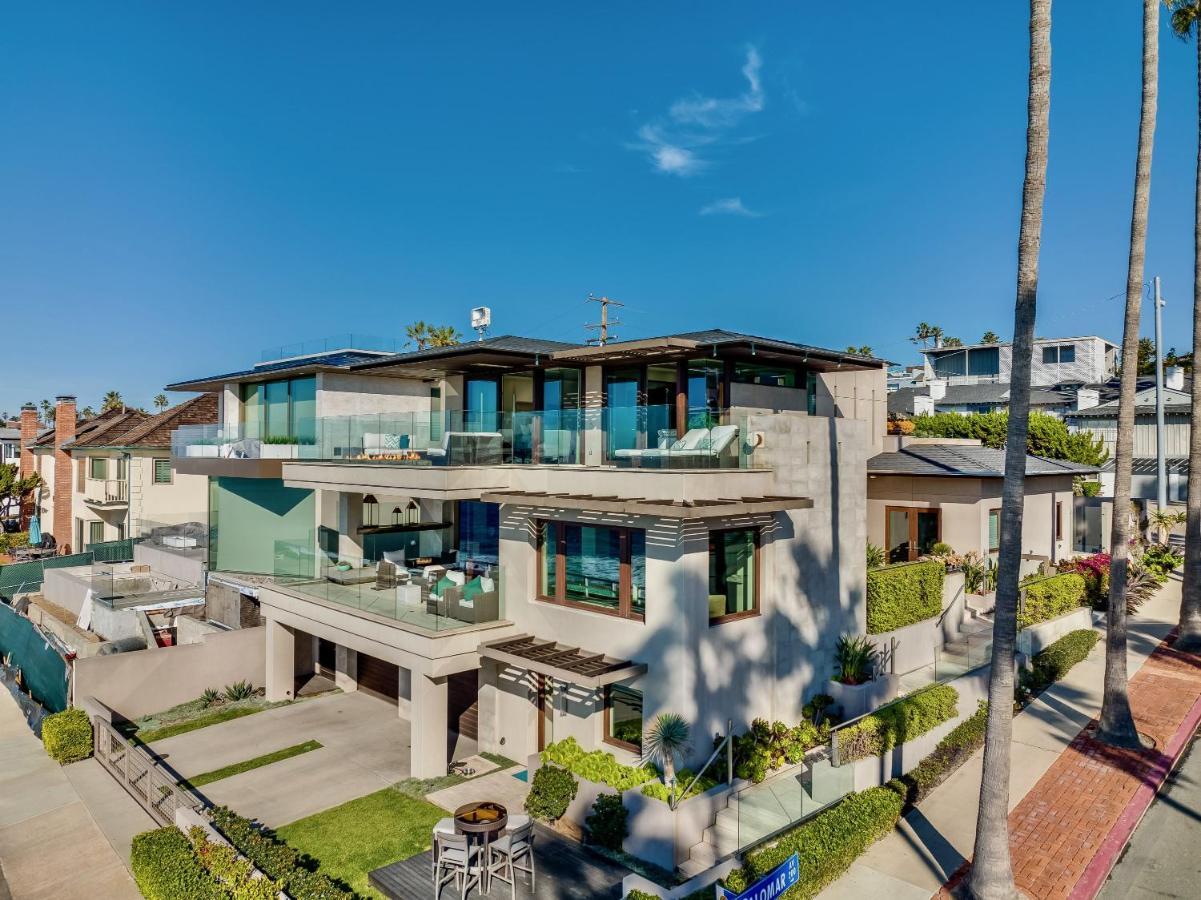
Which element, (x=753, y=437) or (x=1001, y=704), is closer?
(x=1001, y=704)

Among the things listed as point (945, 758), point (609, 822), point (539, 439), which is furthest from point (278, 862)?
point (945, 758)

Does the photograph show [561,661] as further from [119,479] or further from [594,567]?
[119,479]

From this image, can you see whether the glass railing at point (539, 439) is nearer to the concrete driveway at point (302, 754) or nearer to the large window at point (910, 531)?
the concrete driveway at point (302, 754)

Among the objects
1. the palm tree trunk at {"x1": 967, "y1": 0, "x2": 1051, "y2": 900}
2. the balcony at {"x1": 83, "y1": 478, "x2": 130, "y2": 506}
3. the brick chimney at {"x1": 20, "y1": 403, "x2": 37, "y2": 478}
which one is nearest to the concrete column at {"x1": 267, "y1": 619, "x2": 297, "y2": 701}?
the palm tree trunk at {"x1": 967, "y1": 0, "x2": 1051, "y2": 900}

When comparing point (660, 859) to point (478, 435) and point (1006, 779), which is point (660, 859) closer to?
point (1006, 779)

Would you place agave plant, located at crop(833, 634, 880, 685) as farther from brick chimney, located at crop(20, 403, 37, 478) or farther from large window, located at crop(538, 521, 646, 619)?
brick chimney, located at crop(20, 403, 37, 478)

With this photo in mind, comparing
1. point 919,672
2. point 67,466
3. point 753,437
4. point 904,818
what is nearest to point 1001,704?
point 904,818
